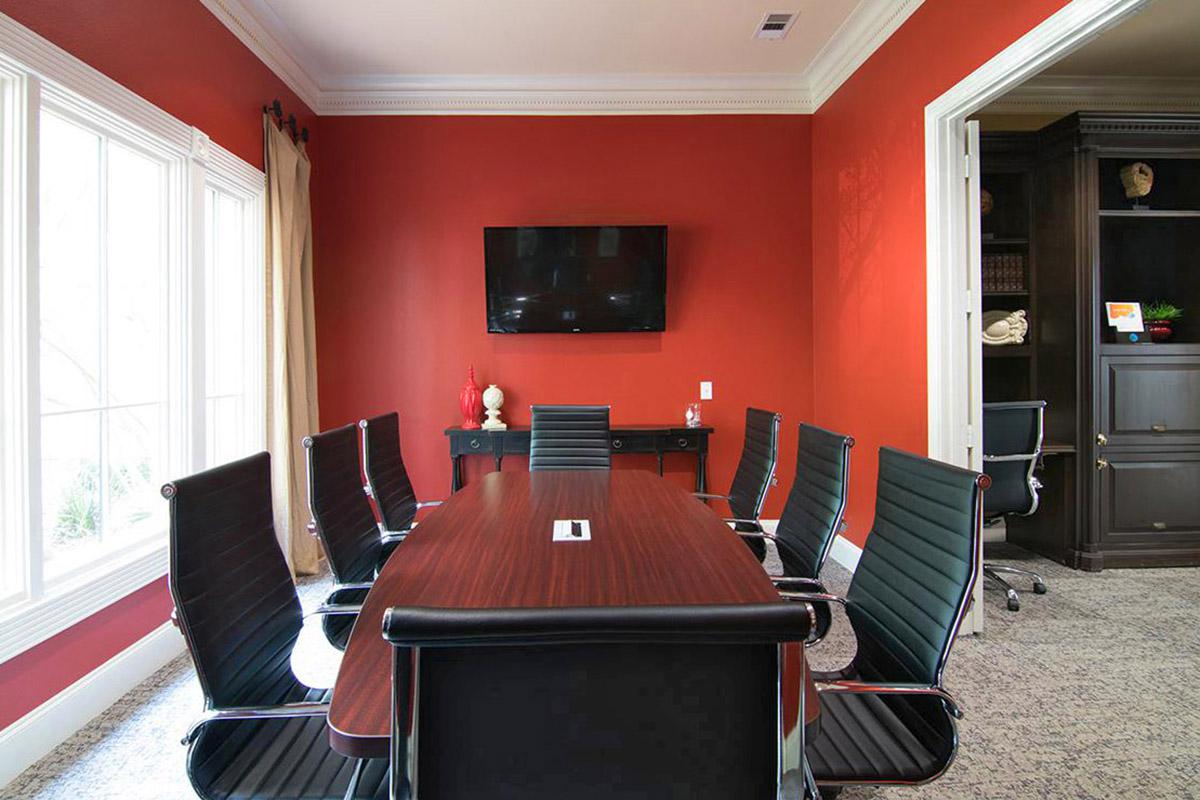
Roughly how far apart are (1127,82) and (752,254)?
270 cm

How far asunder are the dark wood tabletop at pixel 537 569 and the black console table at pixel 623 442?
5.36 feet

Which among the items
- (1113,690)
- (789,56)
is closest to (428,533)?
(1113,690)

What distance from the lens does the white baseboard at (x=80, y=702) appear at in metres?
1.85

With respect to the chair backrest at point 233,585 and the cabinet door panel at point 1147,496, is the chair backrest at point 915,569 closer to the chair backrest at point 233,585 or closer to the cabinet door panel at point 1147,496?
the chair backrest at point 233,585

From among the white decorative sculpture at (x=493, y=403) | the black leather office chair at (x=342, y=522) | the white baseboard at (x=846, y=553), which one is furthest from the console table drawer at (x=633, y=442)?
the black leather office chair at (x=342, y=522)

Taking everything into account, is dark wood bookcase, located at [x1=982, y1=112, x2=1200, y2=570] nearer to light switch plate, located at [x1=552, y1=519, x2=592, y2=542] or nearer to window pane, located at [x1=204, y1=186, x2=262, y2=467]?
light switch plate, located at [x1=552, y1=519, x2=592, y2=542]

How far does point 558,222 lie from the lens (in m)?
4.27

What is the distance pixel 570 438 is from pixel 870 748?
220 centimetres

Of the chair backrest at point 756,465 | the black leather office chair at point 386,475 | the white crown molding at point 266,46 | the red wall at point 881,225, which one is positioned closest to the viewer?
the black leather office chair at point 386,475

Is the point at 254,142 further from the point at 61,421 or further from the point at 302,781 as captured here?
the point at 302,781

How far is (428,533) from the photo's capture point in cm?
188

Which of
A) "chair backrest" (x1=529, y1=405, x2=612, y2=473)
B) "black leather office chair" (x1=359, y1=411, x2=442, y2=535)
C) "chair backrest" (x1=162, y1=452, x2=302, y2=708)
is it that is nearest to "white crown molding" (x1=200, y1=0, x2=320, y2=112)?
"black leather office chair" (x1=359, y1=411, x2=442, y2=535)

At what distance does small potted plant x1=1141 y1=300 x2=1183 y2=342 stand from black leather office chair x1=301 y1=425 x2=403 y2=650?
4.67 metres

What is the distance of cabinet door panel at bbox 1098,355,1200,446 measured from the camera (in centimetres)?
358
